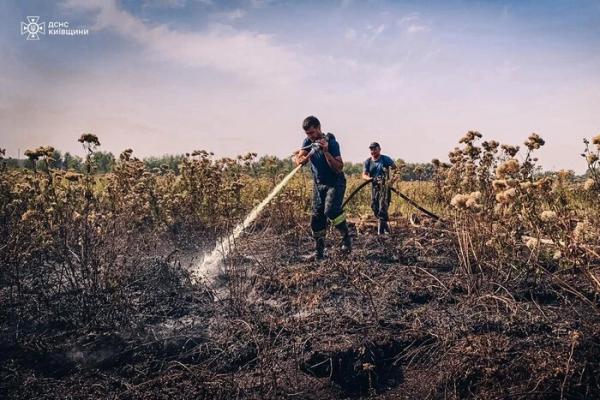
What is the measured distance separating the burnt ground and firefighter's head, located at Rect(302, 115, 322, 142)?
71.5 inches

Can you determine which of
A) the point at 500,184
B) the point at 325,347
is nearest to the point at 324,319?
the point at 325,347

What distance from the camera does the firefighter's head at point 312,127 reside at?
5742 millimetres

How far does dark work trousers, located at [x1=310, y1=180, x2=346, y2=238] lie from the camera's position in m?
5.79

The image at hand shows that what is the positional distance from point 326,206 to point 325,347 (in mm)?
2559

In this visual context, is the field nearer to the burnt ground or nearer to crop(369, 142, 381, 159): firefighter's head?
the burnt ground

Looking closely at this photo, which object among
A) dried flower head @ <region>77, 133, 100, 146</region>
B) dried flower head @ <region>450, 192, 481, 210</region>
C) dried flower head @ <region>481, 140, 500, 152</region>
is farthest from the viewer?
dried flower head @ <region>481, 140, 500, 152</region>

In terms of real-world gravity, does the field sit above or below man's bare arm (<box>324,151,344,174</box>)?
below

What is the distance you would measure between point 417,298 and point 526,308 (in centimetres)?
99

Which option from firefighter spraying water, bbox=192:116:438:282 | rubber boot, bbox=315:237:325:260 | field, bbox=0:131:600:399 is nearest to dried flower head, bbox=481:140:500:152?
field, bbox=0:131:600:399

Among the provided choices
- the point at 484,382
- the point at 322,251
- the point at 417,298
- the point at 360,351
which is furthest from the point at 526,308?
the point at 322,251

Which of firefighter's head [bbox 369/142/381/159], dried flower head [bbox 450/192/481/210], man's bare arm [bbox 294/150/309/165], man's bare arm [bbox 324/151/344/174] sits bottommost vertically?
dried flower head [bbox 450/192/481/210]

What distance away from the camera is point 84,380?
10.9ft

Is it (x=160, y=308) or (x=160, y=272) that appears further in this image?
(x=160, y=272)

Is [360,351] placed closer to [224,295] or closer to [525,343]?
A: [525,343]
